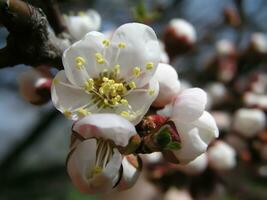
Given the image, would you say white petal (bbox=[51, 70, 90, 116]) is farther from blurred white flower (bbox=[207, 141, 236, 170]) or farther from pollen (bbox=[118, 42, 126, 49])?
blurred white flower (bbox=[207, 141, 236, 170])

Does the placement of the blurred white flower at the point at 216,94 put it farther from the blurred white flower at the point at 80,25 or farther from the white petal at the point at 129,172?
the white petal at the point at 129,172

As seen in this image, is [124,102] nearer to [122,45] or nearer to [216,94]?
[122,45]

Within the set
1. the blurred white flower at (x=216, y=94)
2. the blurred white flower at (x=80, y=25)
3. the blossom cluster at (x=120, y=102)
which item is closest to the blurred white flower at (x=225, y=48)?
the blurred white flower at (x=216, y=94)

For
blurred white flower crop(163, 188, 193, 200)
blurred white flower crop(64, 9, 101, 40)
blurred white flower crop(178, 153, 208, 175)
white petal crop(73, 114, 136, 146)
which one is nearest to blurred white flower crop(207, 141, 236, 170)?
blurred white flower crop(178, 153, 208, 175)

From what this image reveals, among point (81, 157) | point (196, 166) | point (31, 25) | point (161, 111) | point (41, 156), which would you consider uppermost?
point (31, 25)

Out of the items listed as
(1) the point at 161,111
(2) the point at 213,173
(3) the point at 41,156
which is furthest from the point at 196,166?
(3) the point at 41,156

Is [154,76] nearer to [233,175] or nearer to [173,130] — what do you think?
[173,130]
